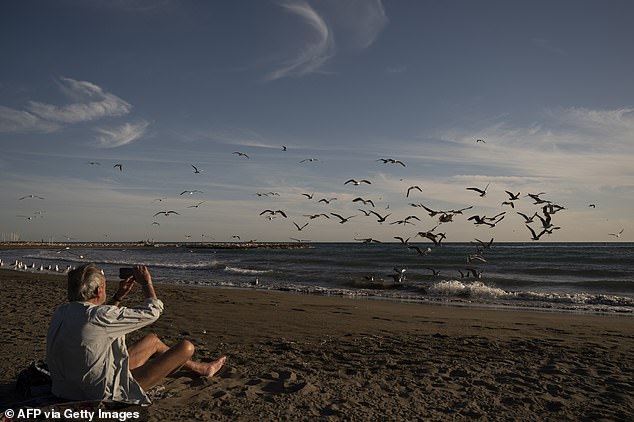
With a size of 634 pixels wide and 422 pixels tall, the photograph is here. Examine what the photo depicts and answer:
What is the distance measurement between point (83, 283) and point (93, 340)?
44 centimetres

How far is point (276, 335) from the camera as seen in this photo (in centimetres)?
841

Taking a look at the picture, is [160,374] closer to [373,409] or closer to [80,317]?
[80,317]

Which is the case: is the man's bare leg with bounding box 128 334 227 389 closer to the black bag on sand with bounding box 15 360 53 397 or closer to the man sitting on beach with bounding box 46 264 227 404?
the man sitting on beach with bounding box 46 264 227 404

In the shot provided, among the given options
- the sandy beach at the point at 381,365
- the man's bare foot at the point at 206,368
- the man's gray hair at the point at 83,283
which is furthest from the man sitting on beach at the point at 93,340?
the man's bare foot at the point at 206,368

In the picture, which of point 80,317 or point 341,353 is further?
point 341,353

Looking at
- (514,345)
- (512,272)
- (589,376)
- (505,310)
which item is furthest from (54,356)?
(512,272)

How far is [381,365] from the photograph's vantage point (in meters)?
6.17

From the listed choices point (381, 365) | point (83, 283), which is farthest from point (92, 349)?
point (381, 365)

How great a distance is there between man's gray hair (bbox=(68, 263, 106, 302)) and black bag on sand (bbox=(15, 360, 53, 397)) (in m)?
1.18

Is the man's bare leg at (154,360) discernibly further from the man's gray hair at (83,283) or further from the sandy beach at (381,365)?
the man's gray hair at (83,283)

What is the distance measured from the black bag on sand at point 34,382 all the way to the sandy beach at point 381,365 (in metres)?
0.14

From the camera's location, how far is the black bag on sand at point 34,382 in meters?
4.28

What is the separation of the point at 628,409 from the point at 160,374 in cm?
452

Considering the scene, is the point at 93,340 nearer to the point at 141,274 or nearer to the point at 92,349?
the point at 92,349
